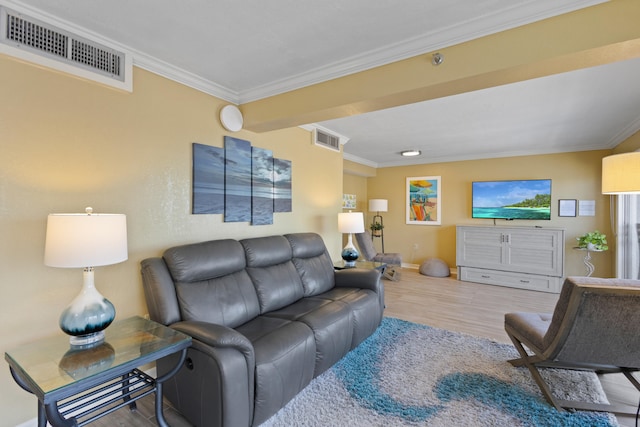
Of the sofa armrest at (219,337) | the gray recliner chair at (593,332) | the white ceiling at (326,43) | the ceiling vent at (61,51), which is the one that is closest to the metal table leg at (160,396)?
the sofa armrest at (219,337)

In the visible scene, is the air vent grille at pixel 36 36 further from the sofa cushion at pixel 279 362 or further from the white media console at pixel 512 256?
the white media console at pixel 512 256

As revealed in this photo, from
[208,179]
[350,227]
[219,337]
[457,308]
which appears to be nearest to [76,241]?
[219,337]

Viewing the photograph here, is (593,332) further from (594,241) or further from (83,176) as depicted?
(594,241)

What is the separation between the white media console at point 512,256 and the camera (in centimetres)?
472

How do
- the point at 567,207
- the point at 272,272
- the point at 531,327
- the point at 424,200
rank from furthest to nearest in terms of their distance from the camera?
the point at 424,200 < the point at 567,207 < the point at 272,272 < the point at 531,327

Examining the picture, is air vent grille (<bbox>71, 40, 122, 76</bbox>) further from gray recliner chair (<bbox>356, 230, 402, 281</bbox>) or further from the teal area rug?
gray recliner chair (<bbox>356, 230, 402, 281</bbox>)

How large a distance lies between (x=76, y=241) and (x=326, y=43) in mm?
1846

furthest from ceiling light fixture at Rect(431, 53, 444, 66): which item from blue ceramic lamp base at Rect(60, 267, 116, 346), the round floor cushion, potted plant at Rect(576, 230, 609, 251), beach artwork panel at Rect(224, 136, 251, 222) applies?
the round floor cushion

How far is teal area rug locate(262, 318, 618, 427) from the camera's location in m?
1.79

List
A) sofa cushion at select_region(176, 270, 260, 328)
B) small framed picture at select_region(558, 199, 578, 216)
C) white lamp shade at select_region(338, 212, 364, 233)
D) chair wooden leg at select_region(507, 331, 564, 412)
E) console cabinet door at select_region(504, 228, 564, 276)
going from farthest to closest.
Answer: small framed picture at select_region(558, 199, 578, 216) → console cabinet door at select_region(504, 228, 564, 276) → white lamp shade at select_region(338, 212, 364, 233) → sofa cushion at select_region(176, 270, 260, 328) → chair wooden leg at select_region(507, 331, 564, 412)

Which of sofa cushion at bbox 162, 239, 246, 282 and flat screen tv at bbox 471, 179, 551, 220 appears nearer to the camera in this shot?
sofa cushion at bbox 162, 239, 246, 282

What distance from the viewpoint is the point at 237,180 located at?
2.78 metres

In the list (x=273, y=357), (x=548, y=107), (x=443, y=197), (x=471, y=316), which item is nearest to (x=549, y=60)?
(x=548, y=107)

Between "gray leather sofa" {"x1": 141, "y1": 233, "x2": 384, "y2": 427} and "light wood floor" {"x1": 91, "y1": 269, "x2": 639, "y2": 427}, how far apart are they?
30 centimetres
